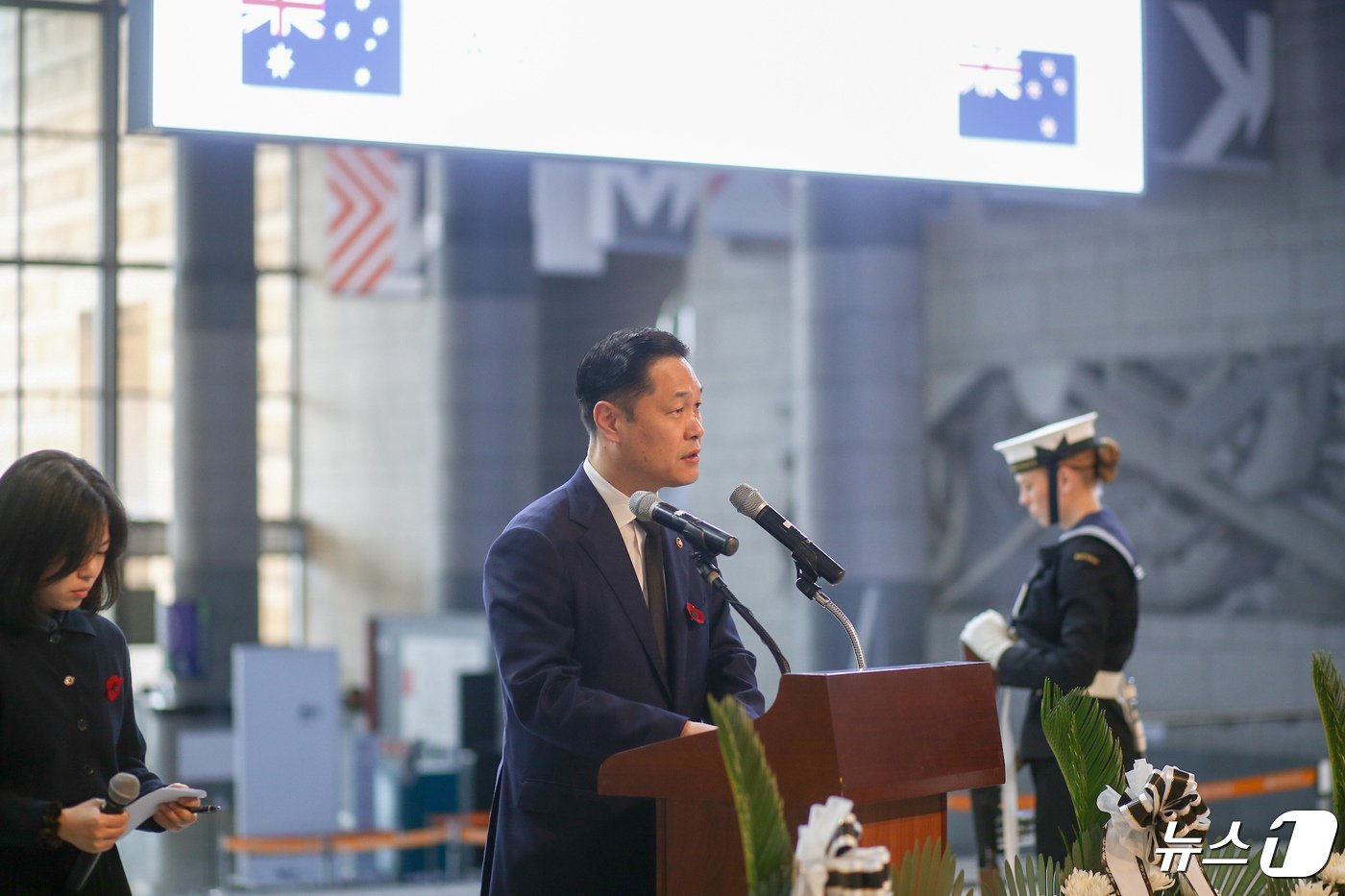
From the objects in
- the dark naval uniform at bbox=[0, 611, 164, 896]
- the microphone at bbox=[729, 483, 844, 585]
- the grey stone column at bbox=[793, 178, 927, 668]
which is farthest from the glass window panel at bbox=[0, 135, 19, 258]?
the microphone at bbox=[729, 483, 844, 585]

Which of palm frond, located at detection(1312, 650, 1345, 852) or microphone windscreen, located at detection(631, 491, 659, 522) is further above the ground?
microphone windscreen, located at detection(631, 491, 659, 522)

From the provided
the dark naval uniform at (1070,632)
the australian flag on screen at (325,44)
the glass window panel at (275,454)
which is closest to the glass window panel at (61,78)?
the glass window panel at (275,454)

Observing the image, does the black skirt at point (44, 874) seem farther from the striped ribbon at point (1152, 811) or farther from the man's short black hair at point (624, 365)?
the striped ribbon at point (1152, 811)

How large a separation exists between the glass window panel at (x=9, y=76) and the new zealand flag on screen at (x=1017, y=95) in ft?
54.9

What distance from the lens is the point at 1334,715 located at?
2.58 m

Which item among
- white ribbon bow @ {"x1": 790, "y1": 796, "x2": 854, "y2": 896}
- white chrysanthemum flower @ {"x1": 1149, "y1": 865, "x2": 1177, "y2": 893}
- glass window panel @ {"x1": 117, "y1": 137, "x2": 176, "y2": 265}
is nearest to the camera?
white ribbon bow @ {"x1": 790, "y1": 796, "x2": 854, "y2": 896}

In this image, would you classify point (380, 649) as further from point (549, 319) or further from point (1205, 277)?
point (549, 319)

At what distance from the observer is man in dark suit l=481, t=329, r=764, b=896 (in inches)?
103

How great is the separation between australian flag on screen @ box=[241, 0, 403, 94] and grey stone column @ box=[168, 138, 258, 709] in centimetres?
1141

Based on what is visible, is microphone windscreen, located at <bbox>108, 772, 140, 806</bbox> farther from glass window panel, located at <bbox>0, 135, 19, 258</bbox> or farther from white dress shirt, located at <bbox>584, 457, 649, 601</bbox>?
glass window panel, located at <bbox>0, 135, 19, 258</bbox>

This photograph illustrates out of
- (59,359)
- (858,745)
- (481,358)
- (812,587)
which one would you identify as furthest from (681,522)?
(59,359)

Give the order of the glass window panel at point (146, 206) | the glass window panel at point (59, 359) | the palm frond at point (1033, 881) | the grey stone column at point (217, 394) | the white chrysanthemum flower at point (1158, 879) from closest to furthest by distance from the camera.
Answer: the white chrysanthemum flower at point (1158, 879)
the palm frond at point (1033, 881)
the grey stone column at point (217, 394)
the glass window panel at point (59, 359)
the glass window panel at point (146, 206)

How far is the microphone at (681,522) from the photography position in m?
2.51

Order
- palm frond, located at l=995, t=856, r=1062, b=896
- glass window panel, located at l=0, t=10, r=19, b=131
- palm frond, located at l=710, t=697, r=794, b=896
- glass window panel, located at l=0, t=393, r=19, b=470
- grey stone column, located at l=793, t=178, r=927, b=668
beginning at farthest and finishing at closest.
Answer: glass window panel, located at l=0, t=393, r=19, b=470 → glass window panel, located at l=0, t=10, r=19, b=131 → grey stone column, located at l=793, t=178, r=927, b=668 → palm frond, located at l=995, t=856, r=1062, b=896 → palm frond, located at l=710, t=697, r=794, b=896
